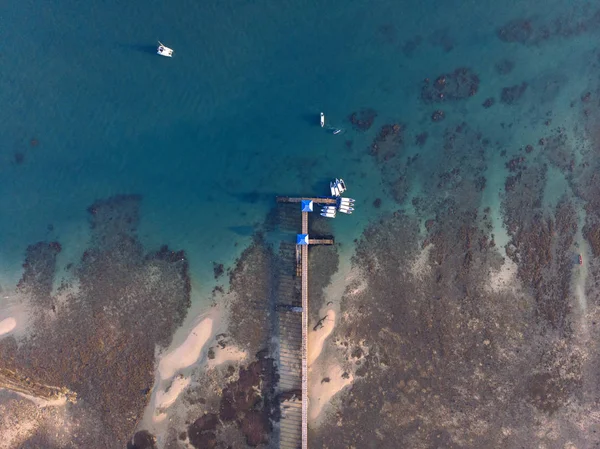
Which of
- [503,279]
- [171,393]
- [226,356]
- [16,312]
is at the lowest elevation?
[171,393]

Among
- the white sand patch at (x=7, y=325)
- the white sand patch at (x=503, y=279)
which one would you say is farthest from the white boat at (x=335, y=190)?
the white sand patch at (x=7, y=325)

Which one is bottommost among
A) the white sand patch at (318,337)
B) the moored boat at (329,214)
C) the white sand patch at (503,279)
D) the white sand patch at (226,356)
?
the white sand patch at (226,356)

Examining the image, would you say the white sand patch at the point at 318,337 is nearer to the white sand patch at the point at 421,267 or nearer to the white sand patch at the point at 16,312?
the white sand patch at the point at 421,267

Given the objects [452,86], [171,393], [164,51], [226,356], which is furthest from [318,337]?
[164,51]

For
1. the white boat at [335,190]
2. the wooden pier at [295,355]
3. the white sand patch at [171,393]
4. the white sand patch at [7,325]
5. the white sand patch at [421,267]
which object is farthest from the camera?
the white sand patch at [7,325]

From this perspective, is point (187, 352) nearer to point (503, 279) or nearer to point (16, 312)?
point (16, 312)

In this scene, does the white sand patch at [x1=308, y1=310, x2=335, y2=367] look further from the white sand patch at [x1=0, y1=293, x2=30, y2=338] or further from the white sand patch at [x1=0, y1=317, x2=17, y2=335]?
the white sand patch at [x1=0, y1=317, x2=17, y2=335]
